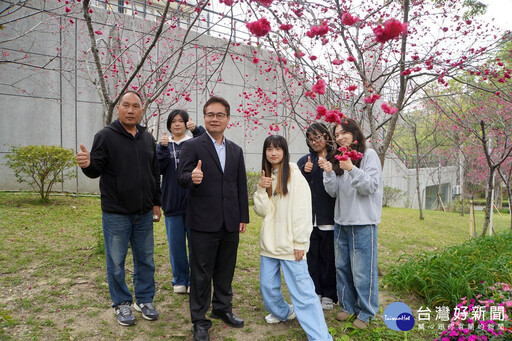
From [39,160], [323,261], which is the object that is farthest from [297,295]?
[39,160]

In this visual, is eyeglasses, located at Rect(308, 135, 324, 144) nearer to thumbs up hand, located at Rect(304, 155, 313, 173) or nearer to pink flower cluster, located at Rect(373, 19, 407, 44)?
thumbs up hand, located at Rect(304, 155, 313, 173)

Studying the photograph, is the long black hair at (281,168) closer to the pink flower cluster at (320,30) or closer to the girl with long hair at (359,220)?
the girl with long hair at (359,220)

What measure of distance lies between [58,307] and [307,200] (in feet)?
7.24

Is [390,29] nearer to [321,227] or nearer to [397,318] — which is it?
[321,227]

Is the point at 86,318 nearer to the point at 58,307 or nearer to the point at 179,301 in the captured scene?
the point at 58,307

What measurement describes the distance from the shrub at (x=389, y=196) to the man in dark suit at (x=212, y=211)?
1253 cm

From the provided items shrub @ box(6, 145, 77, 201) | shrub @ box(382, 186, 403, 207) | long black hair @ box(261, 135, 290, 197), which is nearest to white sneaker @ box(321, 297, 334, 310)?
long black hair @ box(261, 135, 290, 197)

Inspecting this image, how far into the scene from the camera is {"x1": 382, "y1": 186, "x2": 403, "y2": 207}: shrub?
14.3 metres

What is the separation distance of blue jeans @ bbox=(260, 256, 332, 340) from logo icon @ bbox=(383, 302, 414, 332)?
55cm

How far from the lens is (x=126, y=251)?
109 inches

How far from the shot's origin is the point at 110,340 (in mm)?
2455

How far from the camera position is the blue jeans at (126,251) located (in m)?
2.63

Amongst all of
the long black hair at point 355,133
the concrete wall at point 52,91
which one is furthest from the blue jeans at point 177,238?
the concrete wall at point 52,91

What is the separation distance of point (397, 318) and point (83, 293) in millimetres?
2705
